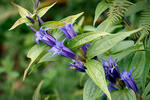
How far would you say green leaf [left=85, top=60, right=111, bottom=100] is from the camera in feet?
2.54

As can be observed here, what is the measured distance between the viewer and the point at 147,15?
3.00ft

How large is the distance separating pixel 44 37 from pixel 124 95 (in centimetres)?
43

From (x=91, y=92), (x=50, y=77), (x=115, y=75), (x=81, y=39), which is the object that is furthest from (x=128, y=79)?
(x=50, y=77)

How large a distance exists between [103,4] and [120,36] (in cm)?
23

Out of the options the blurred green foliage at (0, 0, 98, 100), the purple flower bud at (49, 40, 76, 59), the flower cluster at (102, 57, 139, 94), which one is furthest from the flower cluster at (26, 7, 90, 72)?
the blurred green foliage at (0, 0, 98, 100)

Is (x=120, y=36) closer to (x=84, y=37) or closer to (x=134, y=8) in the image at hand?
(x=84, y=37)

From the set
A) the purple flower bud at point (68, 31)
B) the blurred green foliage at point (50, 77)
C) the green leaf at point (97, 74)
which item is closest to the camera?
the green leaf at point (97, 74)

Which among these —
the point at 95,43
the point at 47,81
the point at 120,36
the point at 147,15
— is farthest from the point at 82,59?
the point at 47,81

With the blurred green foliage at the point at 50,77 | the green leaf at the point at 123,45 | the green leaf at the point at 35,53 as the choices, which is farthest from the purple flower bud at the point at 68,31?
the blurred green foliage at the point at 50,77

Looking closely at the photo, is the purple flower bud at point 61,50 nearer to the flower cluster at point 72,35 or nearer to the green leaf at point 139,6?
the flower cluster at point 72,35

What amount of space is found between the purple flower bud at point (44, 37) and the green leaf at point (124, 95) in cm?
35

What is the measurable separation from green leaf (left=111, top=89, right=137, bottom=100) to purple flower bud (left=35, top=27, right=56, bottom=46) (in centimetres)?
35

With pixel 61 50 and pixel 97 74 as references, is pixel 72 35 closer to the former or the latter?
pixel 61 50

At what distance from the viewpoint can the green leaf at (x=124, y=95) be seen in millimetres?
901
